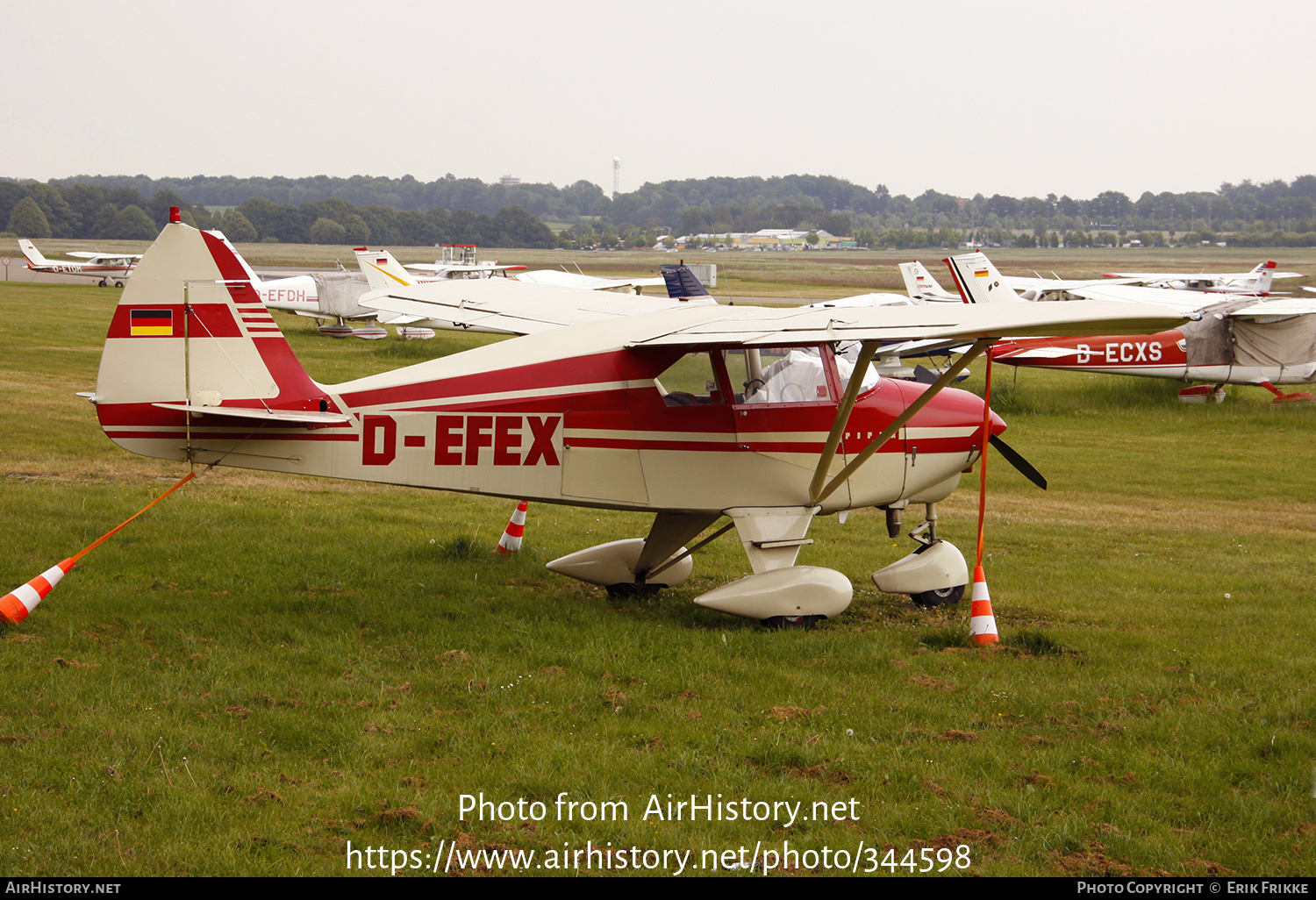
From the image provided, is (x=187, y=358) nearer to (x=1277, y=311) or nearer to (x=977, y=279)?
(x=977, y=279)

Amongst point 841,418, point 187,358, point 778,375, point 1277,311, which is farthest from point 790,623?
point 1277,311

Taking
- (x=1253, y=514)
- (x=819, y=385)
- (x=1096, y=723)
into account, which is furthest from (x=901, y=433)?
(x=1253, y=514)

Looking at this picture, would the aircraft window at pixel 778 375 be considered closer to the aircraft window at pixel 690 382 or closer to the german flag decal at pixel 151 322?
the aircraft window at pixel 690 382

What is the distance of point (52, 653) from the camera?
6.52 metres

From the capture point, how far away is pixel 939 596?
350 inches

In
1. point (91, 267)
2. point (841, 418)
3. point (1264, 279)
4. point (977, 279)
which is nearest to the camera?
point (841, 418)

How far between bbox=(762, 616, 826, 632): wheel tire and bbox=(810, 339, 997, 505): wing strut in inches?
34.5

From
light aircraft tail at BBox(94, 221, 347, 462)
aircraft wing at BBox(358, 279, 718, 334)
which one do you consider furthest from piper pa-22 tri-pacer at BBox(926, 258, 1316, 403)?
light aircraft tail at BBox(94, 221, 347, 462)

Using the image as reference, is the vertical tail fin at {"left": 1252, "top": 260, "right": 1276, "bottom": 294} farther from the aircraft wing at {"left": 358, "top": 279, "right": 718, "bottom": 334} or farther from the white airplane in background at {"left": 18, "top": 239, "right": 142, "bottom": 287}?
the white airplane in background at {"left": 18, "top": 239, "right": 142, "bottom": 287}

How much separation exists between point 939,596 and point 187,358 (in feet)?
20.2

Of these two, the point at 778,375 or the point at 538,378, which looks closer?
the point at 538,378

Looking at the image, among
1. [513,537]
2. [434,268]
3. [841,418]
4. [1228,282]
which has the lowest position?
[513,537]

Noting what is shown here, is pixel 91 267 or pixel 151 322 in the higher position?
pixel 91 267

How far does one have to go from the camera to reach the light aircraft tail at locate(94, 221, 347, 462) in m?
7.23
